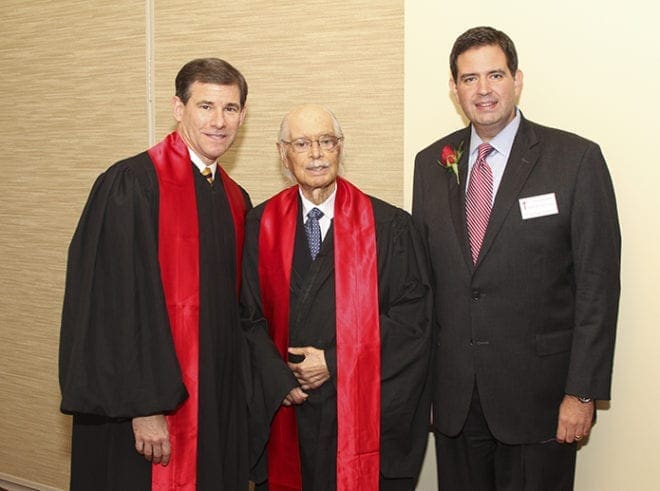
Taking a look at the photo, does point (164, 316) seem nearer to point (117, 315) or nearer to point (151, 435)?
point (117, 315)

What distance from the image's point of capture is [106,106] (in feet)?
12.2

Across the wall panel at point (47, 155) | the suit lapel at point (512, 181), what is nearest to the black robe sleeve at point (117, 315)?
the suit lapel at point (512, 181)

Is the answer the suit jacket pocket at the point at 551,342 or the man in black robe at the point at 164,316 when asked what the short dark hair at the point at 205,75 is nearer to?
the man in black robe at the point at 164,316

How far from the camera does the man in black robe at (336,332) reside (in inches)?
98.3

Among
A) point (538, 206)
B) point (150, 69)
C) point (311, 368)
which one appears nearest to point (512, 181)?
point (538, 206)

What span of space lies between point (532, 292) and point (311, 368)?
80 cm

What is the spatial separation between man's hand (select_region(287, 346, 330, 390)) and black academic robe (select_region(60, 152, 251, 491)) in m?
0.26

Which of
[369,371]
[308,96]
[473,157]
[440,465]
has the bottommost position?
[440,465]

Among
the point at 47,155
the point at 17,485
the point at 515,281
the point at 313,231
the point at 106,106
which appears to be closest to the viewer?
the point at 515,281

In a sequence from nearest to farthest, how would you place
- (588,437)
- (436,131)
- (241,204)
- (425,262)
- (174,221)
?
(174,221)
(425,262)
(241,204)
(588,437)
(436,131)

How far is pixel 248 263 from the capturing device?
2.66 meters

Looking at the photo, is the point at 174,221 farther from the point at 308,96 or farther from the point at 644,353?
the point at 644,353

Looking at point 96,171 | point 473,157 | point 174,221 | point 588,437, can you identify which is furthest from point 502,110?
point 96,171

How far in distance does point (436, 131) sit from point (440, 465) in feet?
4.63
